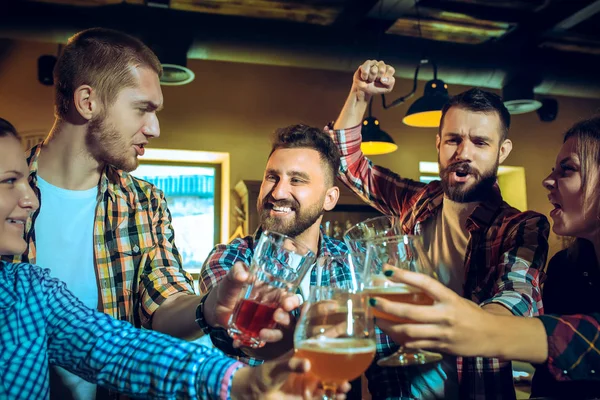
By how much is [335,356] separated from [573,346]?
0.61m

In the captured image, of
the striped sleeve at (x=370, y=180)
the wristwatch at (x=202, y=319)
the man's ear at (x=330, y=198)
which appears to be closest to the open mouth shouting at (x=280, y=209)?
the man's ear at (x=330, y=198)

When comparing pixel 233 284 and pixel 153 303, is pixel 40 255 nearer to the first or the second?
pixel 153 303

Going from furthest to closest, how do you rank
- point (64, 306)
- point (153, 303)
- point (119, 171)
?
1. point (119, 171)
2. point (153, 303)
3. point (64, 306)

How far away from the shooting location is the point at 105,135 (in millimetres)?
1768

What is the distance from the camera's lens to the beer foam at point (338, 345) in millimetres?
863

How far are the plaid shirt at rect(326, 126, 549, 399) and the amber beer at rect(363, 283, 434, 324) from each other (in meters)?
0.49

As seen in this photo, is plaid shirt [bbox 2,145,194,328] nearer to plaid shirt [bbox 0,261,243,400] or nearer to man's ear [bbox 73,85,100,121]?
man's ear [bbox 73,85,100,121]

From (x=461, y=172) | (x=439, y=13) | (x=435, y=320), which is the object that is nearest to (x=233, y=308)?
(x=435, y=320)

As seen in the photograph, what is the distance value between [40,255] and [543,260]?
1584 millimetres

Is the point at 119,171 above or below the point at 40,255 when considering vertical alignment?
above

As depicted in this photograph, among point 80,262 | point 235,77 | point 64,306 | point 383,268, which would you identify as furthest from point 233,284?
point 235,77

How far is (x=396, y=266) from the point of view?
41.9 inches

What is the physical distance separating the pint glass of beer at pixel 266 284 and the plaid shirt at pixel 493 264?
2.04 feet

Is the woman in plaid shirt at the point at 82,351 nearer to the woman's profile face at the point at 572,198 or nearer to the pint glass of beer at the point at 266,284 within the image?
the pint glass of beer at the point at 266,284
